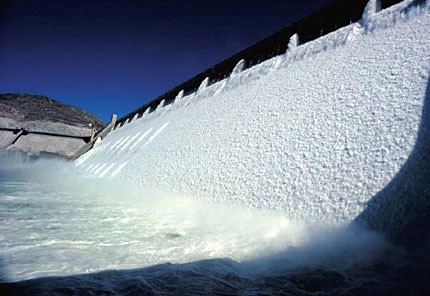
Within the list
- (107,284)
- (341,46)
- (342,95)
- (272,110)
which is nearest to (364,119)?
(342,95)

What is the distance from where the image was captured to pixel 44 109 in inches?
915

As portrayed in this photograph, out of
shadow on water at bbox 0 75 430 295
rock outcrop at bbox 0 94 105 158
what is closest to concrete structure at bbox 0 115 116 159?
rock outcrop at bbox 0 94 105 158

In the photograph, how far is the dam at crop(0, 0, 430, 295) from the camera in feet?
3.85

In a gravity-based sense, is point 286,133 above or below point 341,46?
below

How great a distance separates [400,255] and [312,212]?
547mm

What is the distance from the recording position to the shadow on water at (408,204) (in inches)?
53.3

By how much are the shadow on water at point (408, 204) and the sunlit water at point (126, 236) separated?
438mm

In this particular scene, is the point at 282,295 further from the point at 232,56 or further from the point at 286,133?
the point at 232,56

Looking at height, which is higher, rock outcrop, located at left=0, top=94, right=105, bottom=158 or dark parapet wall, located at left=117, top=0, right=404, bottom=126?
rock outcrop, located at left=0, top=94, right=105, bottom=158

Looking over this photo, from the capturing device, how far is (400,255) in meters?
1.31

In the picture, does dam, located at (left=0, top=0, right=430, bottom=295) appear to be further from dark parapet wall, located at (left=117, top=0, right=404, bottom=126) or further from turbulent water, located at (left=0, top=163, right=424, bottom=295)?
dark parapet wall, located at (left=117, top=0, right=404, bottom=126)

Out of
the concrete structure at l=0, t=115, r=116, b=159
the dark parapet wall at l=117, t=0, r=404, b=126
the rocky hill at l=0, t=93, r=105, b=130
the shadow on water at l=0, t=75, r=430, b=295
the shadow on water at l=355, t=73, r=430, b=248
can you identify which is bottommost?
the shadow on water at l=0, t=75, r=430, b=295

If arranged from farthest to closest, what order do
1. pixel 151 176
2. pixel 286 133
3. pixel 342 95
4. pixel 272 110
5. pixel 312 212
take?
pixel 151 176 < pixel 272 110 < pixel 286 133 < pixel 342 95 < pixel 312 212

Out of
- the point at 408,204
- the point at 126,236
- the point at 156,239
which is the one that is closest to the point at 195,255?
the point at 156,239
